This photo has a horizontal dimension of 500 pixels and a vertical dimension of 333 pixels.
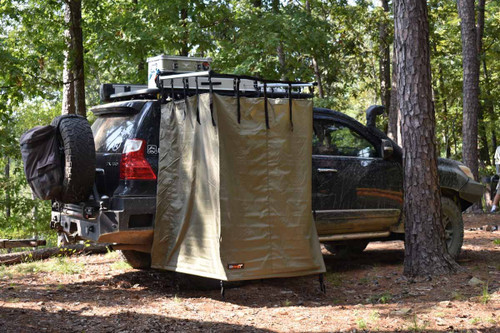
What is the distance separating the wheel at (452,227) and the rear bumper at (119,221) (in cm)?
413

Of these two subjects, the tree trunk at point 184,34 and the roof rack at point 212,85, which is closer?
the roof rack at point 212,85

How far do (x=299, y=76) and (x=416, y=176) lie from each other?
9.21 m

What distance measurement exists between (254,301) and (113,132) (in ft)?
8.06

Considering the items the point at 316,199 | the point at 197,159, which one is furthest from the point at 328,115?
the point at 197,159

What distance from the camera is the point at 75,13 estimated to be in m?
10.8

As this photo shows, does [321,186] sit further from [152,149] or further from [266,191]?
[152,149]

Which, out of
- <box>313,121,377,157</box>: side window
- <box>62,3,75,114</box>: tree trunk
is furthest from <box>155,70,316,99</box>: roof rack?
<box>62,3,75,114</box>: tree trunk

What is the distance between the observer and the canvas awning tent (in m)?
5.75

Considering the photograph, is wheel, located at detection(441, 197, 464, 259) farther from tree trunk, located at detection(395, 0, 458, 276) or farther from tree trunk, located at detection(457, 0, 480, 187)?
tree trunk, located at detection(457, 0, 480, 187)

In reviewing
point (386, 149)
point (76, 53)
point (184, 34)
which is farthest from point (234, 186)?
point (184, 34)

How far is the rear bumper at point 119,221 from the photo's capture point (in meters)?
5.80

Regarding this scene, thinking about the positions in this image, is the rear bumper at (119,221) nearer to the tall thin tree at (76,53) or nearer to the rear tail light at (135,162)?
the rear tail light at (135,162)

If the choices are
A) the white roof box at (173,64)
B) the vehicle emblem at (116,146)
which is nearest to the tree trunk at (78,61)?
the white roof box at (173,64)

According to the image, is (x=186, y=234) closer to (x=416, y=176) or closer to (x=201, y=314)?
(x=201, y=314)
